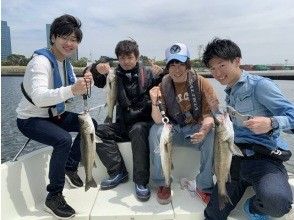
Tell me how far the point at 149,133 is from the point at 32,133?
1.50 meters

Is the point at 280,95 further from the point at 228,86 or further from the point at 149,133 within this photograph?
the point at 149,133

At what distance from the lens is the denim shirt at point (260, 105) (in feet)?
11.6

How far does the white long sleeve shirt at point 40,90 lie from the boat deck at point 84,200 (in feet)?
2.13

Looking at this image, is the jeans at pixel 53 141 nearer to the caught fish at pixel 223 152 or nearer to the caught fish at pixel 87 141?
the caught fish at pixel 87 141

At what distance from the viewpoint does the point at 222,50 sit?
388cm

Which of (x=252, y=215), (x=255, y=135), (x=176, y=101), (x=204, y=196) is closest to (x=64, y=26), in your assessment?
(x=176, y=101)

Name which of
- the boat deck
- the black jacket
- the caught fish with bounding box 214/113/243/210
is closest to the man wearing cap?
the boat deck

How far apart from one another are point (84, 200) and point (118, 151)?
0.98 m

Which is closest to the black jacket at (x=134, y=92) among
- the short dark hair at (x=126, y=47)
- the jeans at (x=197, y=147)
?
the short dark hair at (x=126, y=47)

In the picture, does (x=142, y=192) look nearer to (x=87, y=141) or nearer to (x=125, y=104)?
(x=87, y=141)

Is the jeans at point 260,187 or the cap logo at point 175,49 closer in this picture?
the jeans at point 260,187

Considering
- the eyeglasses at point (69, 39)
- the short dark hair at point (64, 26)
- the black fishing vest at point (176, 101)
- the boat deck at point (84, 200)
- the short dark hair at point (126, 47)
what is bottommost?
the boat deck at point (84, 200)

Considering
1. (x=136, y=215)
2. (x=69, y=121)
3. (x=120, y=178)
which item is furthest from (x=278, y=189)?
(x=69, y=121)

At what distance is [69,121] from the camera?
474 cm
